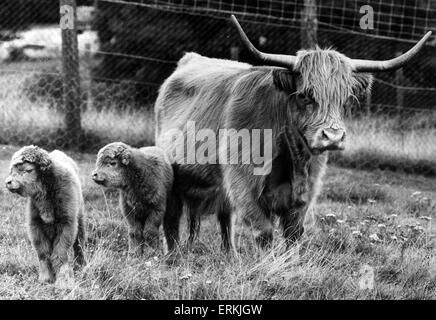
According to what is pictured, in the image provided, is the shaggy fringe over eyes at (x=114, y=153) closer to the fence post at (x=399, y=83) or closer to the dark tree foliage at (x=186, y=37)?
the dark tree foliage at (x=186, y=37)

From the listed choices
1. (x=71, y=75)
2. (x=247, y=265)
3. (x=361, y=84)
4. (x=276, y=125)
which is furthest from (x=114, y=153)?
(x=71, y=75)

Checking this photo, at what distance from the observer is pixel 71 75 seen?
879 centimetres

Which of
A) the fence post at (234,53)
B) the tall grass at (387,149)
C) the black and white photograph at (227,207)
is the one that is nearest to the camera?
the black and white photograph at (227,207)

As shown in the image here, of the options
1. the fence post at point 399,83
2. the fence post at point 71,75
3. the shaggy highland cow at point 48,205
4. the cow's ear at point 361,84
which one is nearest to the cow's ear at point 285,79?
the cow's ear at point 361,84

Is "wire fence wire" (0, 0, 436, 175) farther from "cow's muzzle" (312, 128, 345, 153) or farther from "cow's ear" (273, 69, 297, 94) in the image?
"cow's muzzle" (312, 128, 345, 153)

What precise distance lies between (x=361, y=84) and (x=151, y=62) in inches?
262

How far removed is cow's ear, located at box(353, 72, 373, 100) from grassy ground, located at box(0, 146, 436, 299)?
1056mm

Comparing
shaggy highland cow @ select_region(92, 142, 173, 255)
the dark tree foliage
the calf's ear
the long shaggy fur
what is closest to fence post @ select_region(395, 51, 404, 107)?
the dark tree foliage

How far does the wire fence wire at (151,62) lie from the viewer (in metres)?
9.32

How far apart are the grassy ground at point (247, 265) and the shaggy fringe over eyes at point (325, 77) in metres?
1.00

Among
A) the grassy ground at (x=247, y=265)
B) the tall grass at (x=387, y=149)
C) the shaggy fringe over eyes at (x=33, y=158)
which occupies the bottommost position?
the tall grass at (x=387, y=149)

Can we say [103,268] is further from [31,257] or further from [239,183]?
[239,183]

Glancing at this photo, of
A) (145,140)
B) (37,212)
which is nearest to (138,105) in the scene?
(145,140)

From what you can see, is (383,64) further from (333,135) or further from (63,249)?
(63,249)
